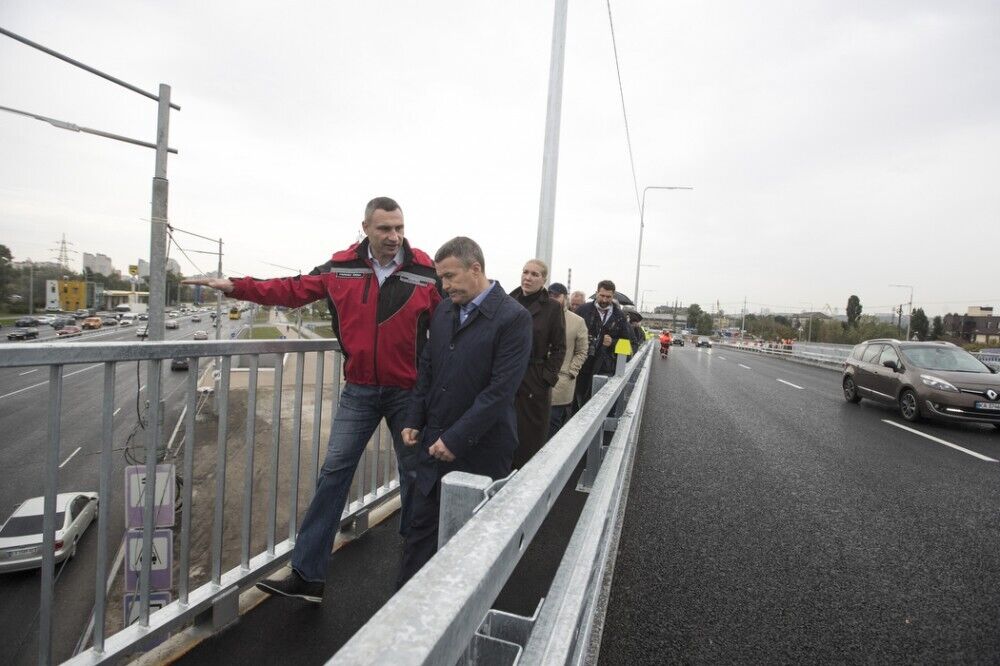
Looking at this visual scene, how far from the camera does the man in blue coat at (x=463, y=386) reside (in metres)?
2.69

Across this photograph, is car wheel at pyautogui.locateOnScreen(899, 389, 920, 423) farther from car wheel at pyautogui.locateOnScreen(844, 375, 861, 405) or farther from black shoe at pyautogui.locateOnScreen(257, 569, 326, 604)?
black shoe at pyautogui.locateOnScreen(257, 569, 326, 604)

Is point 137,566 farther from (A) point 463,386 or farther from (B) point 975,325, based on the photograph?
(B) point 975,325

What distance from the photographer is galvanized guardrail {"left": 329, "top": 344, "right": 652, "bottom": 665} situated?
674 mm

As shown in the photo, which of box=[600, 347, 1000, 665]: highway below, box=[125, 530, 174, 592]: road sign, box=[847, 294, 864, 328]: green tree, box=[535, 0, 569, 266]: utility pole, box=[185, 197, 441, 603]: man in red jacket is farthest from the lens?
box=[847, 294, 864, 328]: green tree

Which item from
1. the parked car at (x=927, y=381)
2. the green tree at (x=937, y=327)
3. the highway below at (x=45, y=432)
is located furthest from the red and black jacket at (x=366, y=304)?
the green tree at (x=937, y=327)

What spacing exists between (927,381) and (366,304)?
10.4 metres

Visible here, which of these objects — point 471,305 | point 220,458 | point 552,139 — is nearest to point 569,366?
point 552,139

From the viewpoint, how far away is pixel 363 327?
293 centimetres

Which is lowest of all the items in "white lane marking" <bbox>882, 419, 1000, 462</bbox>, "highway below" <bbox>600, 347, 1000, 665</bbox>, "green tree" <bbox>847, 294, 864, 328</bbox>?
"highway below" <bbox>600, 347, 1000, 665</bbox>

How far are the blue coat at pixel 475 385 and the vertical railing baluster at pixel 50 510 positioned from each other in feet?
4.88

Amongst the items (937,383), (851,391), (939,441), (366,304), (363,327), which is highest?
(366,304)

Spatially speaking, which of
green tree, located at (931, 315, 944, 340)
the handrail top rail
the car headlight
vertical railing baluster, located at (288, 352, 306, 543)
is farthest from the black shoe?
green tree, located at (931, 315, 944, 340)

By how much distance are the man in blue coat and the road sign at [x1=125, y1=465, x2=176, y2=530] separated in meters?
1.40

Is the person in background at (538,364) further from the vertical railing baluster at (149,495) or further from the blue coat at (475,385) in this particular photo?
the vertical railing baluster at (149,495)
